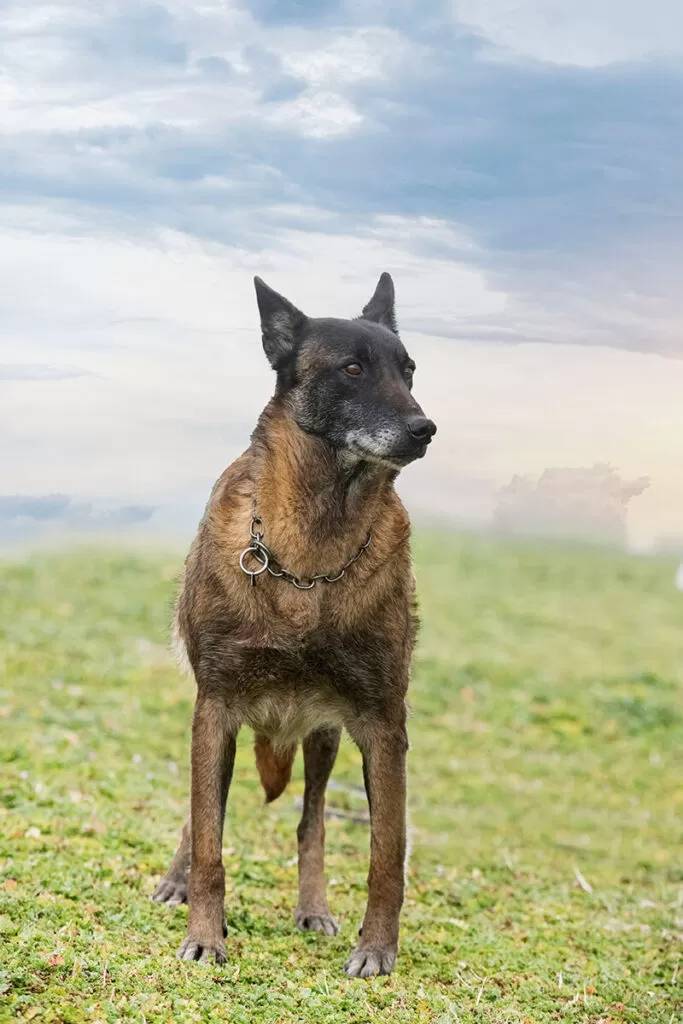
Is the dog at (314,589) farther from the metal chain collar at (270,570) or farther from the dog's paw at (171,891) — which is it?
the dog's paw at (171,891)

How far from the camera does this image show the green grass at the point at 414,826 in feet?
18.7

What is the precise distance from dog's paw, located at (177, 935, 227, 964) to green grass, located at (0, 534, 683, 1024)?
0.32 feet

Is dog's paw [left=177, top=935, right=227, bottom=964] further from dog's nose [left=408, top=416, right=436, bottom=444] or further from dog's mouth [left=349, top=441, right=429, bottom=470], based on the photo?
dog's nose [left=408, top=416, right=436, bottom=444]

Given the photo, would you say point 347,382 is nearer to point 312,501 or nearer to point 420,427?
point 420,427

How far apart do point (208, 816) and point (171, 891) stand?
3.32 feet

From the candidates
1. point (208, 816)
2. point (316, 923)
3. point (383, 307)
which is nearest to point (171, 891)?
point (316, 923)

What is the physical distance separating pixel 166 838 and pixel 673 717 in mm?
8893

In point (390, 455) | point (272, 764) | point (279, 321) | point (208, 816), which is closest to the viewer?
point (390, 455)

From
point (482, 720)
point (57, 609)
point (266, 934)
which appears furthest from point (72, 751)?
point (57, 609)

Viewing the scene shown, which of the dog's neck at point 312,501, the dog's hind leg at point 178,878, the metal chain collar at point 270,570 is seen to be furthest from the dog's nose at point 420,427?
the dog's hind leg at point 178,878

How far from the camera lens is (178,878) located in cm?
694

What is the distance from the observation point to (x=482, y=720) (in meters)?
14.8

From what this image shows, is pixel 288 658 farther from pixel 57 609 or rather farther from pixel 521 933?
pixel 57 609

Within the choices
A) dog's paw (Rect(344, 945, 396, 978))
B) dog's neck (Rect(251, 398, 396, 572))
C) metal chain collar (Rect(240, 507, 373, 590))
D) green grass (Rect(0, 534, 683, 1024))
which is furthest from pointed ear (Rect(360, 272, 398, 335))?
green grass (Rect(0, 534, 683, 1024))
